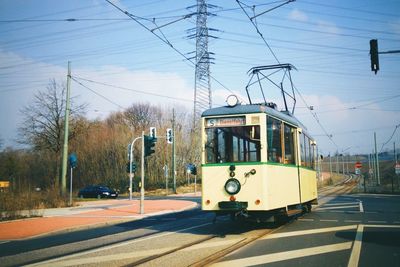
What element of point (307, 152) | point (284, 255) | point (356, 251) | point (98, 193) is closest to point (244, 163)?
point (284, 255)

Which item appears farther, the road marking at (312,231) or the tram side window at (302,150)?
the tram side window at (302,150)

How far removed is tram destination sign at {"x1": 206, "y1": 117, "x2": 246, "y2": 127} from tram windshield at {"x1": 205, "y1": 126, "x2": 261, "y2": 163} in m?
0.11

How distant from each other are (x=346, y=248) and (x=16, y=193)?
703 inches

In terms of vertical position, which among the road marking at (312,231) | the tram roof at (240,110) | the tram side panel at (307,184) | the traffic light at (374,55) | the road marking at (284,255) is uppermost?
the traffic light at (374,55)

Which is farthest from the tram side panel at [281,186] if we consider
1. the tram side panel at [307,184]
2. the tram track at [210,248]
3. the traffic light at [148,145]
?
the traffic light at [148,145]

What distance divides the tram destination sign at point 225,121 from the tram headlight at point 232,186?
1561mm

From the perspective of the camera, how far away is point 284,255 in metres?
7.95

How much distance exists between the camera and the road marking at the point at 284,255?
732 cm

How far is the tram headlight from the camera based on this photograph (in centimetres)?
1046

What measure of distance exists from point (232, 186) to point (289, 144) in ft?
9.83

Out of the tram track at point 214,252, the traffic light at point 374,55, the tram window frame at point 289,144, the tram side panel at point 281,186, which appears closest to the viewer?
the tram track at point 214,252

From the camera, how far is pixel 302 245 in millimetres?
9008

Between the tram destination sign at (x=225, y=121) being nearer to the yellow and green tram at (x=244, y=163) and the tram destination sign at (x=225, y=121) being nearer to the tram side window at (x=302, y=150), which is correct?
the yellow and green tram at (x=244, y=163)

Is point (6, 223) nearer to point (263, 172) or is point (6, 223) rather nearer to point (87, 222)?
point (87, 222)
